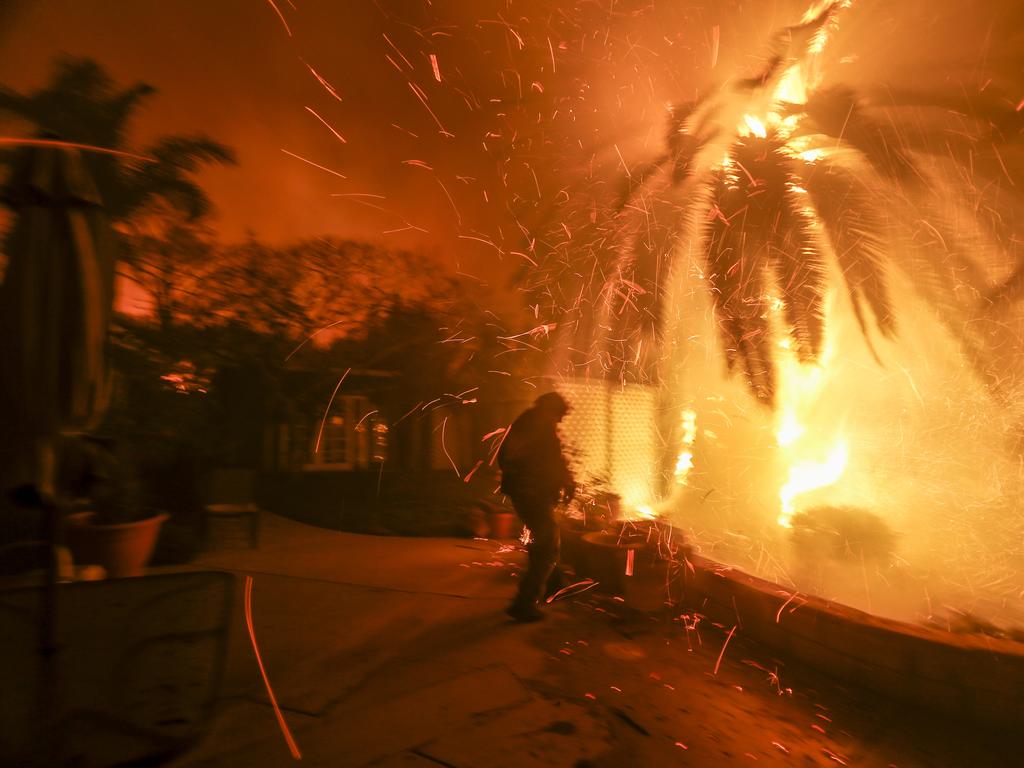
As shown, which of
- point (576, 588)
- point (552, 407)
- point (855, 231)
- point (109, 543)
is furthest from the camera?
point (855, 231)

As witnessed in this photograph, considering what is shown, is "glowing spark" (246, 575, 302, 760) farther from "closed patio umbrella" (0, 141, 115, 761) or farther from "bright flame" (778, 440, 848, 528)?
"bright flame" (778, 440, 848, 528)

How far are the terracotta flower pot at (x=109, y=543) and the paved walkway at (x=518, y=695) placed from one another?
126cm

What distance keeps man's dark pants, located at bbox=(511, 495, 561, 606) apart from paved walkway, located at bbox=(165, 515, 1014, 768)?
289mm

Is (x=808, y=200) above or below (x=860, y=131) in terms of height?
below

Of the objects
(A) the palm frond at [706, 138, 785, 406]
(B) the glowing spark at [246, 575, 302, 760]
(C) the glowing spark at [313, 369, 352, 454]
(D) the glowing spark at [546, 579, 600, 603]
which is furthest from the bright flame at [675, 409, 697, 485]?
(B) the glowing spark at [246, 575, 302, 760]

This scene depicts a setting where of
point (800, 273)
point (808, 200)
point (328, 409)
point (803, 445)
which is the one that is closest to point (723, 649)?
point (800, 273)

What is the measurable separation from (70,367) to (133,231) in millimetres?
6036

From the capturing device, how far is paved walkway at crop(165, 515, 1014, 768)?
284 centimetres

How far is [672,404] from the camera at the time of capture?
12633 mm

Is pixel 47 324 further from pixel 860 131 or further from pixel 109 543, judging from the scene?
pixel 860 131

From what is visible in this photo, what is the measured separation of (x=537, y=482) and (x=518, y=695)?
183cm

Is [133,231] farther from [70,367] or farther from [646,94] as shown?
[646,94]

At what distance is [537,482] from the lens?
484 cm

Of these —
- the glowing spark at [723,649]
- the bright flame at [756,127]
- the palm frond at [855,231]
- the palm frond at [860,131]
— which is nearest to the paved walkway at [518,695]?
the glowing spark at [723,649]
